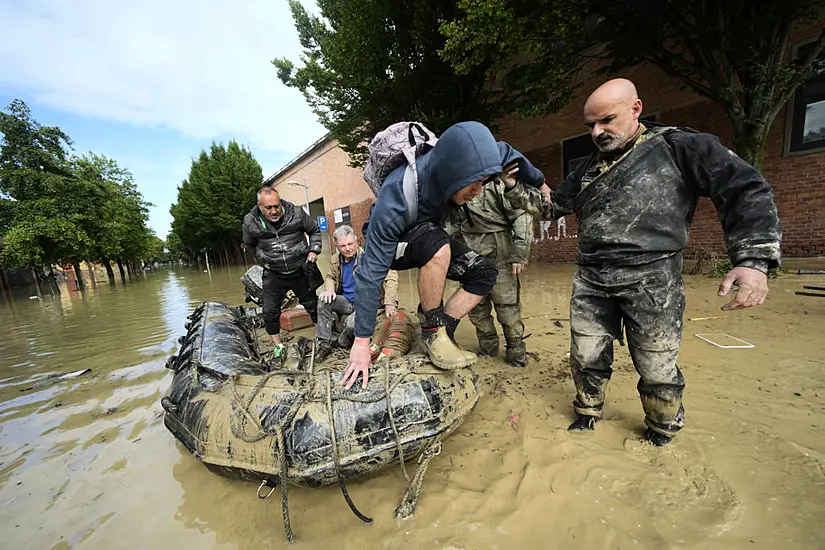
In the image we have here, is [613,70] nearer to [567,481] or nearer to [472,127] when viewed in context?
[472,127]

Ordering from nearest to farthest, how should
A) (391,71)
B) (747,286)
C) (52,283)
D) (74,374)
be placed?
(747,286) < (74,374) < (391,71) < (52,283)

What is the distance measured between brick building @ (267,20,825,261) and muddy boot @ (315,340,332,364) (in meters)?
8.50

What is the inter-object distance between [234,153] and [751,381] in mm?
37748

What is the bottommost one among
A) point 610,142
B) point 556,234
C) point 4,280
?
point 556,234

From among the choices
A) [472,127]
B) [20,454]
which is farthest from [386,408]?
[20,454]

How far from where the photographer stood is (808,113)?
6.32 m

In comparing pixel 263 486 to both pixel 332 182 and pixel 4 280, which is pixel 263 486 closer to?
pixel 332 182

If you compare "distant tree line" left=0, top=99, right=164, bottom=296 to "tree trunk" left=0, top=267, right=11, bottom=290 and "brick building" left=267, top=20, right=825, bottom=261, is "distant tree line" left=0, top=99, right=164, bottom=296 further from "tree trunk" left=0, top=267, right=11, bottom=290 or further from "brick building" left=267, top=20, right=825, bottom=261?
"brick building" left=267, top=20, right=825, bottom=261

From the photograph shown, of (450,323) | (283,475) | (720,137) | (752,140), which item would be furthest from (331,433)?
(720,137)

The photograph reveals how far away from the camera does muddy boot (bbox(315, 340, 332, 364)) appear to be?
3.36m

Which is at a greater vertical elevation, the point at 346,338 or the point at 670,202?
the point at 670,202

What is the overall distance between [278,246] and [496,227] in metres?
2.56

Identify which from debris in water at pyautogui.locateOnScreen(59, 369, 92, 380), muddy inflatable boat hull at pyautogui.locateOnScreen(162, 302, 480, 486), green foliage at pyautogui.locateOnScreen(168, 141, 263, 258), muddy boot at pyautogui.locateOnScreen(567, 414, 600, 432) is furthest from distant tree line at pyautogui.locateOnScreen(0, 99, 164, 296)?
muddy boot at pyautogui.locateOnScreen(567, 414, 600, 432)

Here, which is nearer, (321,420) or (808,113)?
(321,420)
